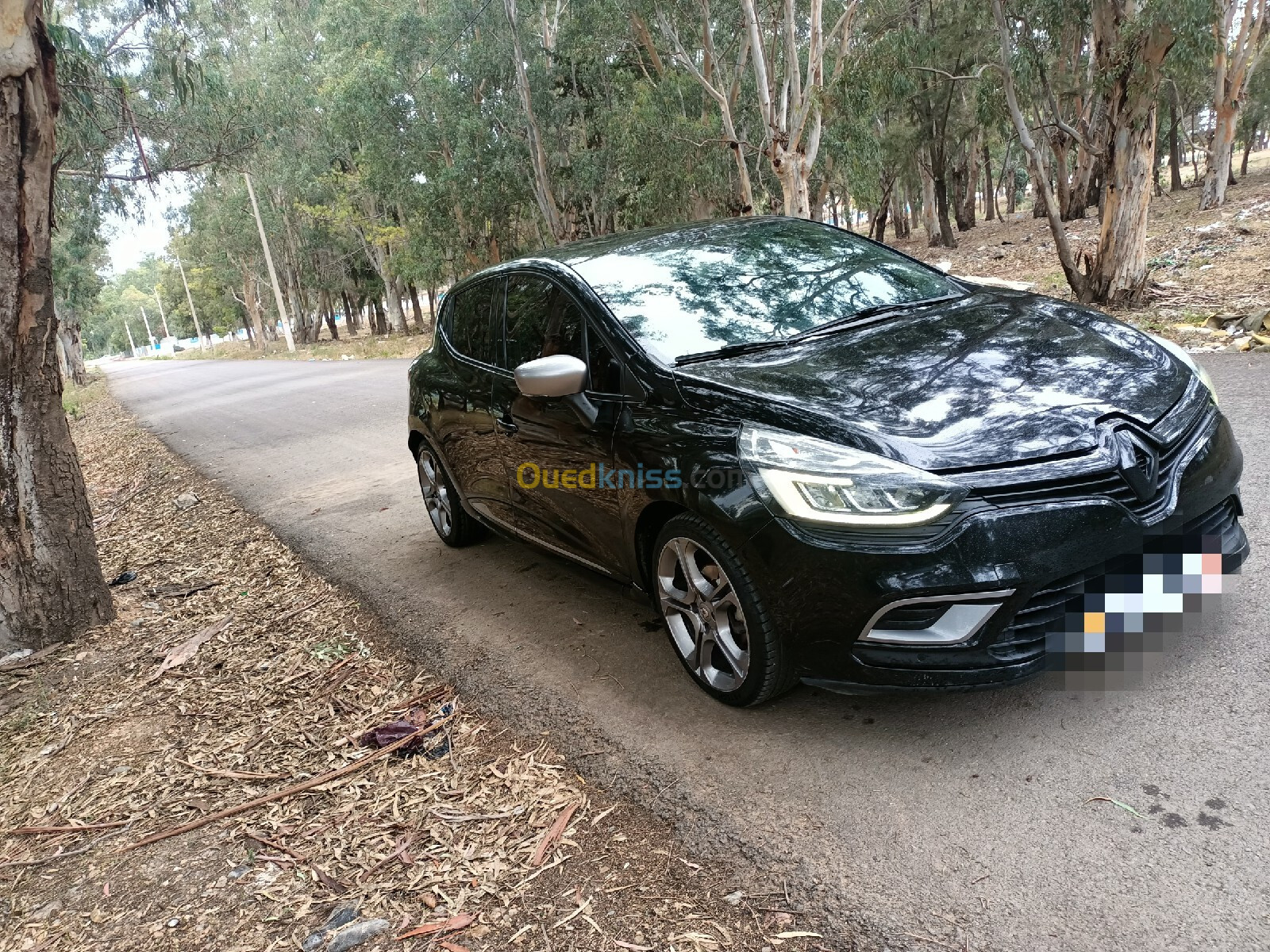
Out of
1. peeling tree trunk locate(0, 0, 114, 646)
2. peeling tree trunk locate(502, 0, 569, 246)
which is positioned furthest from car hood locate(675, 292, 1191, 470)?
peeling tree trunk locate(502, 0, 569, 246)

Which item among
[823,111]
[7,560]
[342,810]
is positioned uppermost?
[823,111]

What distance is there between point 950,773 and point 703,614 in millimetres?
979

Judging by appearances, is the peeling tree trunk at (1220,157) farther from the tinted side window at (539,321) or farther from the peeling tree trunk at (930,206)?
the tinted side window at (539,321)

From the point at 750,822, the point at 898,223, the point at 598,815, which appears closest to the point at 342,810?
the point at 598,815

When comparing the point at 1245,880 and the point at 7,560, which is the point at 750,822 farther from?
the point at 7,560

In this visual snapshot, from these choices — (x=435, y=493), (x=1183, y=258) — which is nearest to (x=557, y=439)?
(x=435, y=493)

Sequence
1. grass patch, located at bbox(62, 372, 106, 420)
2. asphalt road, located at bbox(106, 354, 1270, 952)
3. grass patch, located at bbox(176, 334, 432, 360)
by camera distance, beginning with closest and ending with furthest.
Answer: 1. asphalt road, located at bbox(106, 354, 1270, 952)
2. grass patch, located at bbox(62, 372, 106, 420)
3. grass patch, located at bbox(176, 334, 432, 360)

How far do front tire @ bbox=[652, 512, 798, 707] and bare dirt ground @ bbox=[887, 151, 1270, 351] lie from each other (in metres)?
7.46

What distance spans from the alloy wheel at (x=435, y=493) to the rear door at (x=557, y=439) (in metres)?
1.22

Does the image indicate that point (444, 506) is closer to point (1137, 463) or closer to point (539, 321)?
point (539, 321)

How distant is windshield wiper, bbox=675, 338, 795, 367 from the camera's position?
135 inches

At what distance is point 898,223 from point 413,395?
40.2m

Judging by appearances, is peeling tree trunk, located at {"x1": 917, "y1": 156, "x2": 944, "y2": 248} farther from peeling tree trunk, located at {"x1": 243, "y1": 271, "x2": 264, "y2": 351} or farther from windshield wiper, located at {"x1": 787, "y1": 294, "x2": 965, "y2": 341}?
peeling tree trunk, located at {"x1": 243, "y1": 271, "x2": 264, "y2": 351}

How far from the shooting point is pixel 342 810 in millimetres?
3162
